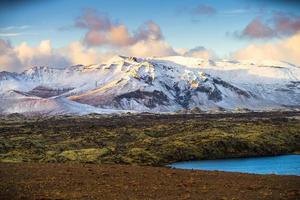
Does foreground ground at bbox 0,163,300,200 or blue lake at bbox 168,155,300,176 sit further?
blue lake at bbox 168,155,300,176

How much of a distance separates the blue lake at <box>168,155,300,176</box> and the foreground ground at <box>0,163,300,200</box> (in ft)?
65.2

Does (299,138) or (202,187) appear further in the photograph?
(299,138)

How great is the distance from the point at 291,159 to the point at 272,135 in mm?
25079

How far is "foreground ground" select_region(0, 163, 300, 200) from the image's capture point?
2878 cm

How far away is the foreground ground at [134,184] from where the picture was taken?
28781mm

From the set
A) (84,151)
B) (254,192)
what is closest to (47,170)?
(254,192)

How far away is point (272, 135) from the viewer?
96188 mm

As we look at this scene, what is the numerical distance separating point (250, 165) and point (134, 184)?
35.2m

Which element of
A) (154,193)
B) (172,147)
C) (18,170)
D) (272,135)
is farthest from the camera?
(272,135)

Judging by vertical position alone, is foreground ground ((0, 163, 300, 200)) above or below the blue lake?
above

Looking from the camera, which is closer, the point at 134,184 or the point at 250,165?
the point at 134,184

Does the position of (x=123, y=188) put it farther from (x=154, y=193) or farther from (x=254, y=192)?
(x=254, y=192)

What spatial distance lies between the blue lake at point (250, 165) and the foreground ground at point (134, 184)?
19.9 m

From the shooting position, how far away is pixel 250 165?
214ft
